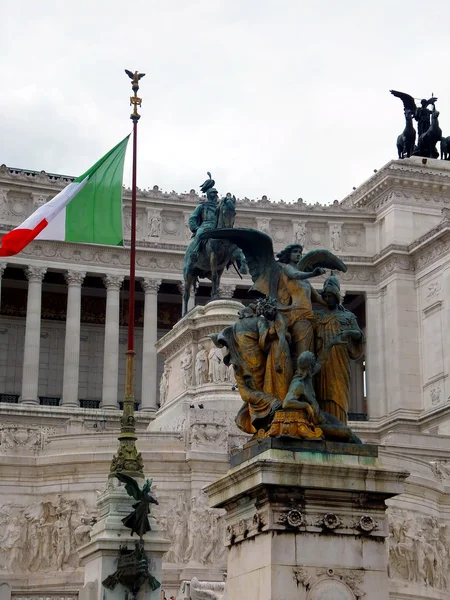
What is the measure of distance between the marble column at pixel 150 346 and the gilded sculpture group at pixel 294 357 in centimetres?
5204

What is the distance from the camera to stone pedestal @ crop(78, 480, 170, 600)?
20750 millimetres

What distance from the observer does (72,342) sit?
212 feet

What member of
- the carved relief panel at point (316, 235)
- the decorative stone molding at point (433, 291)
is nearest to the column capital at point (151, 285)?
the carved relief panel at point (316, 235)

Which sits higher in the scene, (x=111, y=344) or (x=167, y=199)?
(x=167, y=199)

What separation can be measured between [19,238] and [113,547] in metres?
11.0

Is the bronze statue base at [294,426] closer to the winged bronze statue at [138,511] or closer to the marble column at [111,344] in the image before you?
the winged bronze statue at [138,511]

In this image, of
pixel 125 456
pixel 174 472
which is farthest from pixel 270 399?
pixel 174 472

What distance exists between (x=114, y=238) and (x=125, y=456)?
9013 mm

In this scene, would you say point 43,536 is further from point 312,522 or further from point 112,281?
point 112,281

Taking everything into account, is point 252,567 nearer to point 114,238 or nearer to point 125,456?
point 125,456

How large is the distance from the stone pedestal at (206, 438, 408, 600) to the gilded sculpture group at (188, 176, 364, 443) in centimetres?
31

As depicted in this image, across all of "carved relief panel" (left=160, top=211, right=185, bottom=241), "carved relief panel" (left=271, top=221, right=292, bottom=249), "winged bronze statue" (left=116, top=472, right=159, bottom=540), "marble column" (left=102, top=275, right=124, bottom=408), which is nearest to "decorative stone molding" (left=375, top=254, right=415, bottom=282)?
"carved relief panel" (left=271, top=221, right=292, bottom=249)

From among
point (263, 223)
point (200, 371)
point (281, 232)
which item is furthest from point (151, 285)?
point (200, 371)

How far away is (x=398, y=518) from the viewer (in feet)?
114
